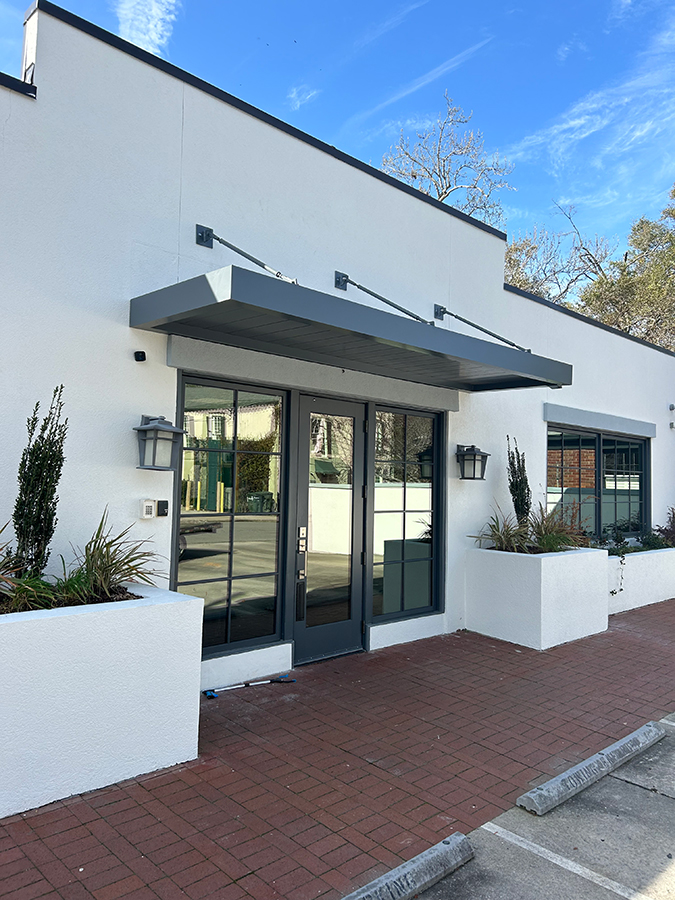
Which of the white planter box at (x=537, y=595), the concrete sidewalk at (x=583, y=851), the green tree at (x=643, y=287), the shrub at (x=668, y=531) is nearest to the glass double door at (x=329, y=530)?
the white planter box at (x=537, y=595)

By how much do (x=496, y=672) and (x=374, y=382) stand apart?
9.32 ft

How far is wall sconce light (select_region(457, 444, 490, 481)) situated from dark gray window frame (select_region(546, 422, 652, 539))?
6.69 ft

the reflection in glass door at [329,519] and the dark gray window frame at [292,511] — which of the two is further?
the reflection in glass door at [329,519]

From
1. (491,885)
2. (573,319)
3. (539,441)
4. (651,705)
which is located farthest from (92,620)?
(573,319)

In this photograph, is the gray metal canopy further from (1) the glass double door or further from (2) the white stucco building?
(1) the glass double door

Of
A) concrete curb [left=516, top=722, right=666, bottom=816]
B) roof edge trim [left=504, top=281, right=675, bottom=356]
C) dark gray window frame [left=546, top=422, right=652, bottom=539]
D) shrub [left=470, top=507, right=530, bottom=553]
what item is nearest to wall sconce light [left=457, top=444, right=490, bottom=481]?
shrub [left=470, top=507, right=530, bottom=553]

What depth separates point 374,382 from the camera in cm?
612

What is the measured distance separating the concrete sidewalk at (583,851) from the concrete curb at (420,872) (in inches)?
1.7

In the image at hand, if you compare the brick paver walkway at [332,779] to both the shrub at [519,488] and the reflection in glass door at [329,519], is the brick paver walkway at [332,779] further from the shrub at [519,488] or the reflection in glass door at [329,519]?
the shrub at [519,488]

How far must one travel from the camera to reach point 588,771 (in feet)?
12.3

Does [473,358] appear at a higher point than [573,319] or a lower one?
lower

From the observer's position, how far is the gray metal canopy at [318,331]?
391 cm

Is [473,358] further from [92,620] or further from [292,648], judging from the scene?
[92,620]

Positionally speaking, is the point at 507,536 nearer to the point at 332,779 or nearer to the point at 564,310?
the point at 564,310
